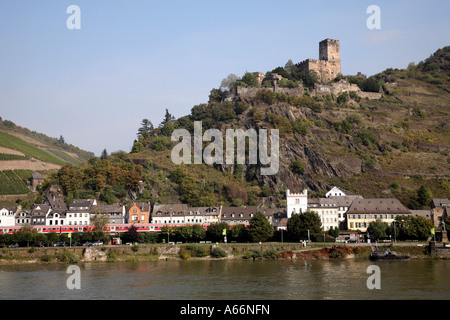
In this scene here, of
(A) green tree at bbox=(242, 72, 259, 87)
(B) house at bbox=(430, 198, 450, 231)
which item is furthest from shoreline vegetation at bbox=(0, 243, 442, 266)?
(A) green tree at bbox=(242, 72, 259, 87)

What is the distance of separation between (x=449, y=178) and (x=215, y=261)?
6647 cm

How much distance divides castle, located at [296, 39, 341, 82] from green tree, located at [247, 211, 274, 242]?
87.9m

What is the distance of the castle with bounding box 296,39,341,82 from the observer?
160m

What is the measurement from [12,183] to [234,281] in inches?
3538

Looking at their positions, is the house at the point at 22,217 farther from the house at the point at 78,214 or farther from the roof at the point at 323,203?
the roof at the point at 323,203

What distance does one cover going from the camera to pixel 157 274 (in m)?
58.5

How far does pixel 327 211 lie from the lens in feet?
304

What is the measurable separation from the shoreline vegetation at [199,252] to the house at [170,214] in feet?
56.9

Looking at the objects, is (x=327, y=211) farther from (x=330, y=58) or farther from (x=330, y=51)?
(x=330, y=51)

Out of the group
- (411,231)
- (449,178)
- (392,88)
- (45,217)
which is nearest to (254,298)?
(411,231)

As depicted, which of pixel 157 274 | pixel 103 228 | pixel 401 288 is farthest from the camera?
pixel 103 228

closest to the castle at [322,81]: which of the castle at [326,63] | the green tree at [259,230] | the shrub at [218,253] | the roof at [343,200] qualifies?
the castle at [326,63]

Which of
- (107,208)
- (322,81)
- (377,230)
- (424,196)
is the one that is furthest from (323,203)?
(322,81)

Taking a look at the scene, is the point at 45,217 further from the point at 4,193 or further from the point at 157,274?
the point at 157,274
